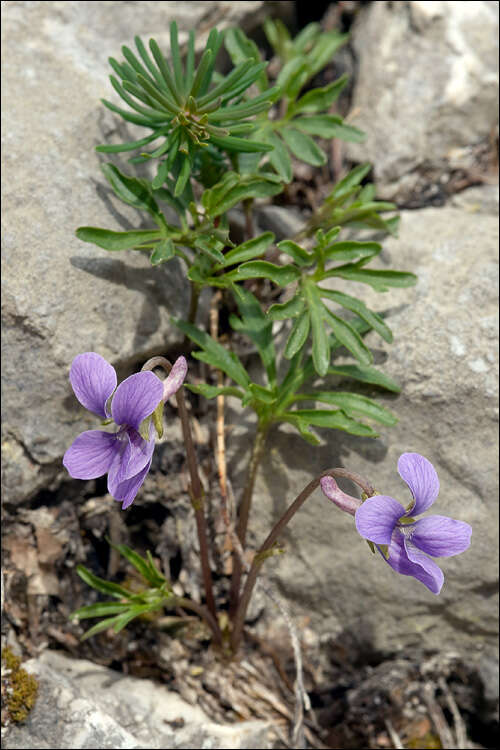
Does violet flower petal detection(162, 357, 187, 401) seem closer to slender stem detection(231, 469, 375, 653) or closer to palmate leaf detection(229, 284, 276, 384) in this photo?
slender stem detection(231, 469, 375, 653)

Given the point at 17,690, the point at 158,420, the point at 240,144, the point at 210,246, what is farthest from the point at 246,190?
the point at 17,690

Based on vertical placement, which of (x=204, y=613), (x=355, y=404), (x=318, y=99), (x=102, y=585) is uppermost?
(x=318, y=99)

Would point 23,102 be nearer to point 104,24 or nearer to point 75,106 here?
point 75,106

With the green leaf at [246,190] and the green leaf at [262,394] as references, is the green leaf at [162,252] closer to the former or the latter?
the green leaf at [246,190]

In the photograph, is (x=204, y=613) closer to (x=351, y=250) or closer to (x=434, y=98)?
(x=351, y=250)

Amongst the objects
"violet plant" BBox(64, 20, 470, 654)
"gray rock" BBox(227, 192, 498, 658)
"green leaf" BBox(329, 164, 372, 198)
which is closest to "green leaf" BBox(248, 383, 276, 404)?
"violet plant" BBox(64, 20, 470, 654)

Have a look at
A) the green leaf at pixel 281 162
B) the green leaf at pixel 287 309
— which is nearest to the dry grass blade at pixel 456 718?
the green leaf at pixel 287 309
